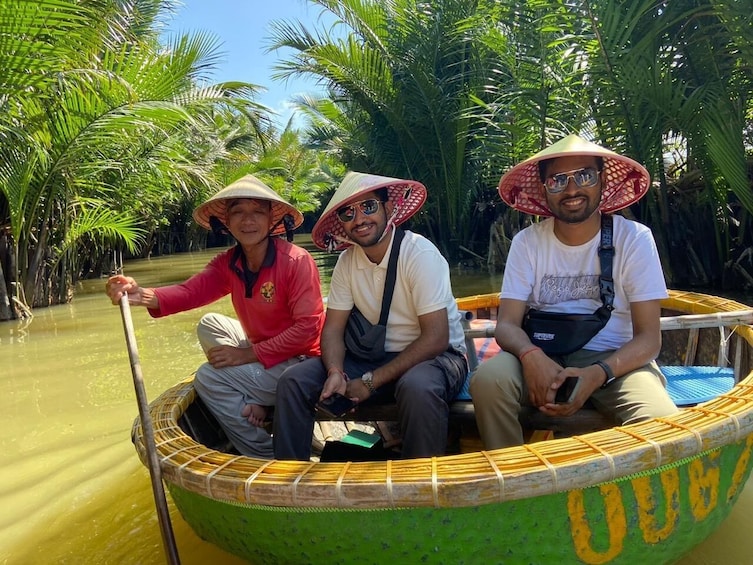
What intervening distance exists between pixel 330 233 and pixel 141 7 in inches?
359

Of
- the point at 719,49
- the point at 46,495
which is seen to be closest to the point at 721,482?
the point at 46,495

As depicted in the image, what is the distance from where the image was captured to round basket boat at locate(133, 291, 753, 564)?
4.92ft

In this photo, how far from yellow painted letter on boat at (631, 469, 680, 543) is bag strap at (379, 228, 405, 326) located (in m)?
1.09

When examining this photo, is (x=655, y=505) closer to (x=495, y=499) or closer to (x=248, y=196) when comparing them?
(x=495, y=499)

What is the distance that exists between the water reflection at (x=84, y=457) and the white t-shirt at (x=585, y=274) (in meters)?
0.89

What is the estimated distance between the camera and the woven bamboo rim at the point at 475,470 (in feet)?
4.87

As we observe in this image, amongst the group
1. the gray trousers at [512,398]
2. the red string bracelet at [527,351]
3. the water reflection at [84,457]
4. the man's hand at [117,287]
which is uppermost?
the man's hand at [117,287]

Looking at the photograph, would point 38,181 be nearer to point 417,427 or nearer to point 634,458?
point 417,427

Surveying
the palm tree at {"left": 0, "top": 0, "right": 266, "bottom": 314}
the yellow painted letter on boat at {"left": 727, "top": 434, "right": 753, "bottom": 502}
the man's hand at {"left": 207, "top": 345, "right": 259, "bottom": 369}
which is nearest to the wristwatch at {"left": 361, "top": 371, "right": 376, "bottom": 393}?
the man's hand at {"left": 207, "top": 345, "right": 259, "bottom": 369}

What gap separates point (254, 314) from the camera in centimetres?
262

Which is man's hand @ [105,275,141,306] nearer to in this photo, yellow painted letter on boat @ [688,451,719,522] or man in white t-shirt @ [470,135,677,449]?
man in white t-shirt @ [470,135,677,449]

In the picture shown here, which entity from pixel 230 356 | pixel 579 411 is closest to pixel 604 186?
pixel 579 411

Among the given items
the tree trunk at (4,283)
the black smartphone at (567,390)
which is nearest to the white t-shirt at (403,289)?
the black smartphone at (567,390)

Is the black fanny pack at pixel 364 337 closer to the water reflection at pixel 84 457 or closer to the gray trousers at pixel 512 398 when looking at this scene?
the gray trousers at pixel 512 398
